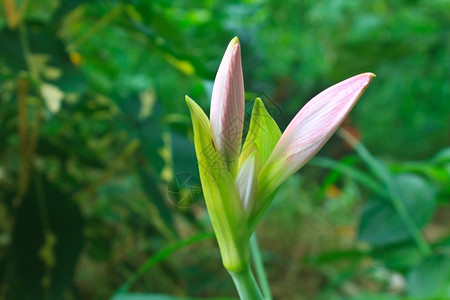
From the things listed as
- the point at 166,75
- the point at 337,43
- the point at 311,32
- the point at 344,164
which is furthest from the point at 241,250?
the point at 337,43

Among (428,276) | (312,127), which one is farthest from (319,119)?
(428,276)

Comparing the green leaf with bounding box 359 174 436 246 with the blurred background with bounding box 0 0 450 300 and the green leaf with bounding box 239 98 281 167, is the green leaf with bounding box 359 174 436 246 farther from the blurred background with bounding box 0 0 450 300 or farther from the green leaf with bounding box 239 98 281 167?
the green leaf with bounding box 239 98 281 167

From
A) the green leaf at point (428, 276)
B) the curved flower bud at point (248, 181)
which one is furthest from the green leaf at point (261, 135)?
the green leaf at point (428, 276)

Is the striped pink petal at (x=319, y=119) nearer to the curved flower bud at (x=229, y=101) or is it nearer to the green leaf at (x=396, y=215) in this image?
the curved flower bud at (x=229, y=101)

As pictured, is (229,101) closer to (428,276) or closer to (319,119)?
(319,119)

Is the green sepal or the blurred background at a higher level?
the green sepal

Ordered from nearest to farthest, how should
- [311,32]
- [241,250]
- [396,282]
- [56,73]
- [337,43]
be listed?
[241,250] < [56,73] < [396,282] < [311,32] < [337,43]

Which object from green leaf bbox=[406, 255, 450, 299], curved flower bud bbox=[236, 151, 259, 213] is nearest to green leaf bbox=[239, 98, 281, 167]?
curved flower bud bbox=[236, 151, 259, 213]

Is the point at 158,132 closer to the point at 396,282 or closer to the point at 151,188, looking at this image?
the point at 151,188
